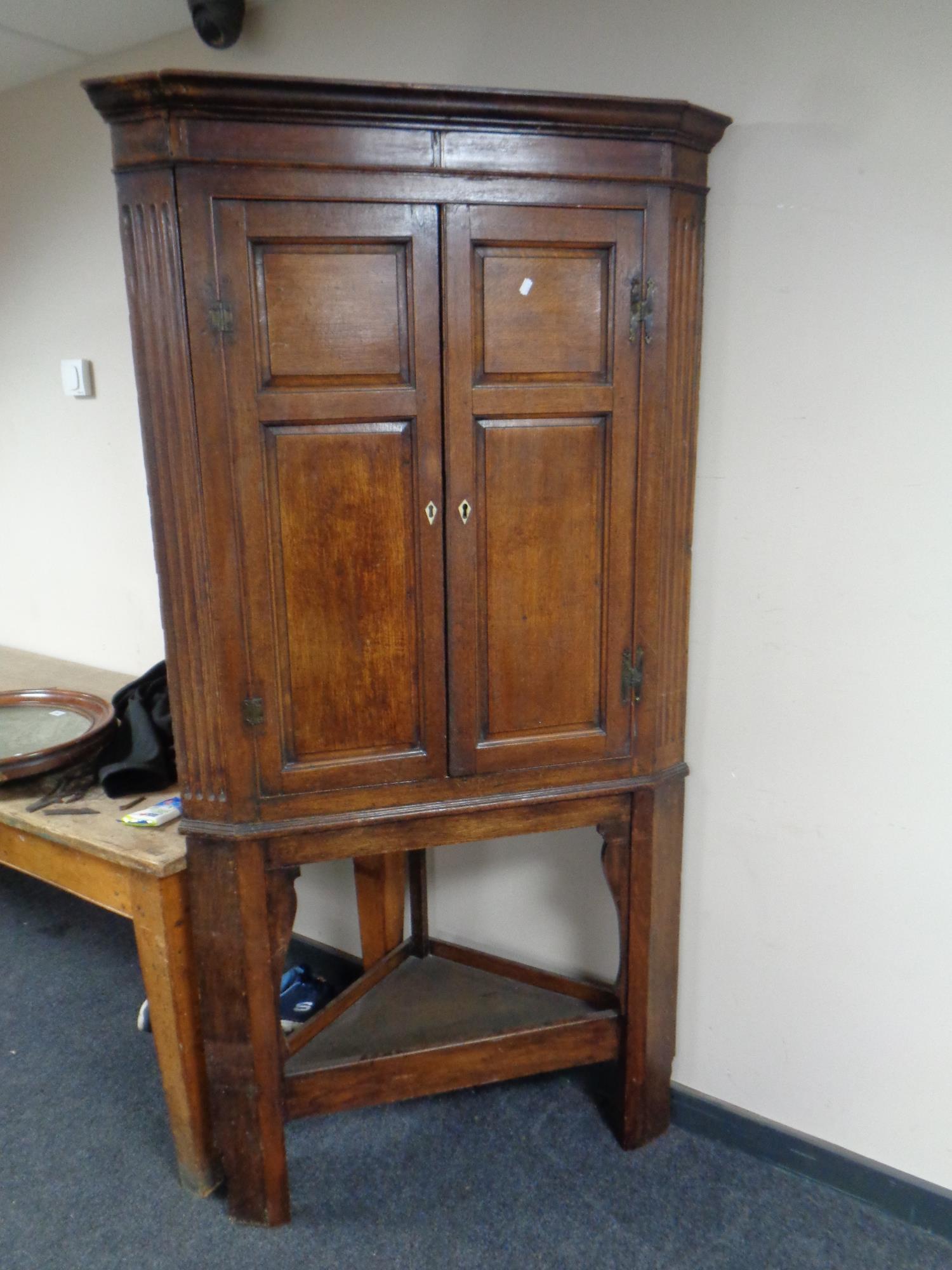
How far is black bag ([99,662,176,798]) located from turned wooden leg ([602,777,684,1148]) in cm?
94

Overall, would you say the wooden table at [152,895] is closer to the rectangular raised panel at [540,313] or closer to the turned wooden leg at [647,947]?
the turned wooden leg at [647,947]

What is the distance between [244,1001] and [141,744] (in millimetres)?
630

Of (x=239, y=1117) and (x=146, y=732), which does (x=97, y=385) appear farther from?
(x=239, y=1117)

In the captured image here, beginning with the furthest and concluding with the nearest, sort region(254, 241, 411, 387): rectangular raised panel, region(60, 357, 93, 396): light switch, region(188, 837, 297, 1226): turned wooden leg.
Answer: region(60, 357, 93, 396): light switch
region(188, 837, 297, 1226): turned wooden leg
region(254, 241, 411, 387): rectangular raised panel

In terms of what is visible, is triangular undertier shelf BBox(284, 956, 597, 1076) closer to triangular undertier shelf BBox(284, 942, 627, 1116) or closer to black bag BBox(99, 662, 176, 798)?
triangular undertier shelf BBox(284, 942, 627, 1116)

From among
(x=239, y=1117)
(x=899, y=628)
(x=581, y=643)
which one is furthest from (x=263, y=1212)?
(x=899, y=628)

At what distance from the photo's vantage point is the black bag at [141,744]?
1.94m

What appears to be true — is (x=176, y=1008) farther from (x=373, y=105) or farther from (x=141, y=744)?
(x=373, y=105)

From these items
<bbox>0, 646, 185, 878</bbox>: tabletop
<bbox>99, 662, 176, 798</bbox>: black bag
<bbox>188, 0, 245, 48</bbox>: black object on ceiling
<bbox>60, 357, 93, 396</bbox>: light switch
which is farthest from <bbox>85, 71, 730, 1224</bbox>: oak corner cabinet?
<bbox>60, 357, 93, 396</bbox>: light switch

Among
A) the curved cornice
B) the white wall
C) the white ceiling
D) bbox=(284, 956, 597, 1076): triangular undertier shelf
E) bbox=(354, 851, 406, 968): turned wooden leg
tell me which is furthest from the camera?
bbox=(354, 851, 406, 968): turned wooden leg

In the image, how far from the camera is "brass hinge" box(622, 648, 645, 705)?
161 centimetres

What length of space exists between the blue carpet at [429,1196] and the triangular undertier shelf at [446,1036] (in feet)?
0.70

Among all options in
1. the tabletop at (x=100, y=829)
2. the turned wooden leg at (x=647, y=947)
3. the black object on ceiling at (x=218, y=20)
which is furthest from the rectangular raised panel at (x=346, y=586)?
the black object on ceiling at (x=218, y=20)

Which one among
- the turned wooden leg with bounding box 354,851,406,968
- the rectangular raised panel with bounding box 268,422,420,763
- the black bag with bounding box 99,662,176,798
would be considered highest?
the rectangular raised panel with bounding box 268,422,420,763
